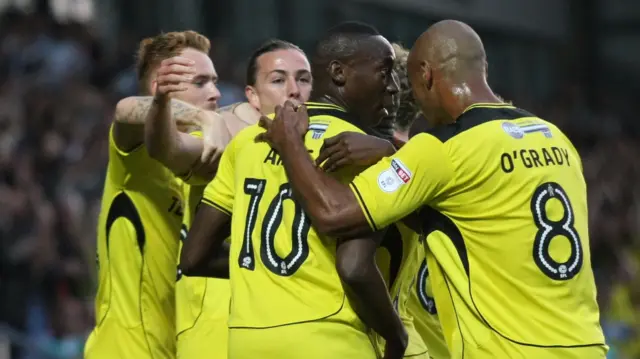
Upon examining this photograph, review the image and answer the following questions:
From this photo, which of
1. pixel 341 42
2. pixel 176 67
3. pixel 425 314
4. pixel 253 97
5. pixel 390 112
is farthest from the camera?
pixel 253 97

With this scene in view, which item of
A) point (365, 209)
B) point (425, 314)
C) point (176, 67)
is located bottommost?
point (425, 314)

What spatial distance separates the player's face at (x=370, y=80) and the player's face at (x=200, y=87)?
1.45m

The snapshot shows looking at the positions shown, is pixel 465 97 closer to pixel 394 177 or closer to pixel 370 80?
pixel 370 80

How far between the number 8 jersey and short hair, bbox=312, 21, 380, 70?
200 millimetres

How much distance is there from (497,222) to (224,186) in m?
1.14

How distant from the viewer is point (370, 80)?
5.55m

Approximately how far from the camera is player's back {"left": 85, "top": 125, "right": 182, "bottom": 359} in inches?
262

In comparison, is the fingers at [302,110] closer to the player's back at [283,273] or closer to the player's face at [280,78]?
the player's back at [283,273]

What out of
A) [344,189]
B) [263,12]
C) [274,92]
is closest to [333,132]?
[344,189]

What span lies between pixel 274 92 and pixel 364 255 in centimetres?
183

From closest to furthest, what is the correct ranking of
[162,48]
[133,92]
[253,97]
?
[162,48], [253,97], [133,92]

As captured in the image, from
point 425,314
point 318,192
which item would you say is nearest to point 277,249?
point 318,192

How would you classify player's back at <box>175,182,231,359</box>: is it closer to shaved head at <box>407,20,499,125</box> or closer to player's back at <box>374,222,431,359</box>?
player's back at <box>374,222,431,359</box>

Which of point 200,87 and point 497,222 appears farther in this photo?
point 200,87
